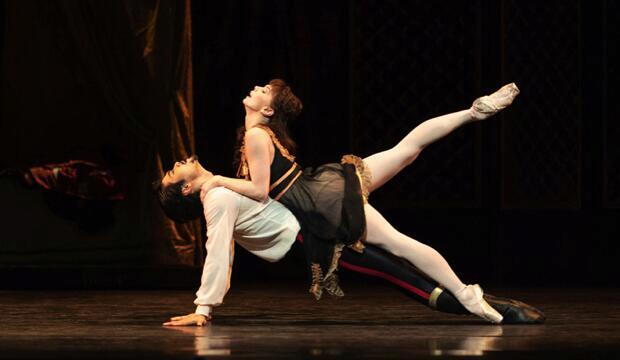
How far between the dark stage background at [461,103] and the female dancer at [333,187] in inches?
105

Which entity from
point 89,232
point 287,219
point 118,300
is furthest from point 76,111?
point 287,219

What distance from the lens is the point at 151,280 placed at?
6738 millimetres

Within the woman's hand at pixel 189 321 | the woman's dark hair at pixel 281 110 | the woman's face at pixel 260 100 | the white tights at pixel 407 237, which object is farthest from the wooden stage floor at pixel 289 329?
the woman's face at pixel 260 100

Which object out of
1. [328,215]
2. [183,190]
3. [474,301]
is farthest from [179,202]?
[474,301]

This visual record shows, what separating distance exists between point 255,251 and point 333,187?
0.40 metres

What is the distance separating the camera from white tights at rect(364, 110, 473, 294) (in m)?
4.69

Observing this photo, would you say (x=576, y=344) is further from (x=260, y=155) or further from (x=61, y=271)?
(x=61, y=271)

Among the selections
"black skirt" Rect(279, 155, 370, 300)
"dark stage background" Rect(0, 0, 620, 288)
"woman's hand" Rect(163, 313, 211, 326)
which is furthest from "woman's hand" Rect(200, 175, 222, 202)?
"dark stage background" Rect(0, 0, 620, 288)

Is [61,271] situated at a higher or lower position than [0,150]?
lower

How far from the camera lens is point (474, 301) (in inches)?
185

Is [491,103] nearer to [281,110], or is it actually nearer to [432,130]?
[432,130]

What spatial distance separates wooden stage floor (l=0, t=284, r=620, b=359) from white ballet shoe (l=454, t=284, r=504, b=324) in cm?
6

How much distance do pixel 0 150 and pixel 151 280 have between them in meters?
1.78

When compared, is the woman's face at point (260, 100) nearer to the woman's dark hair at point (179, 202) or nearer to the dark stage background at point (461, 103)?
the woman's dark hair at point (179, 202)
